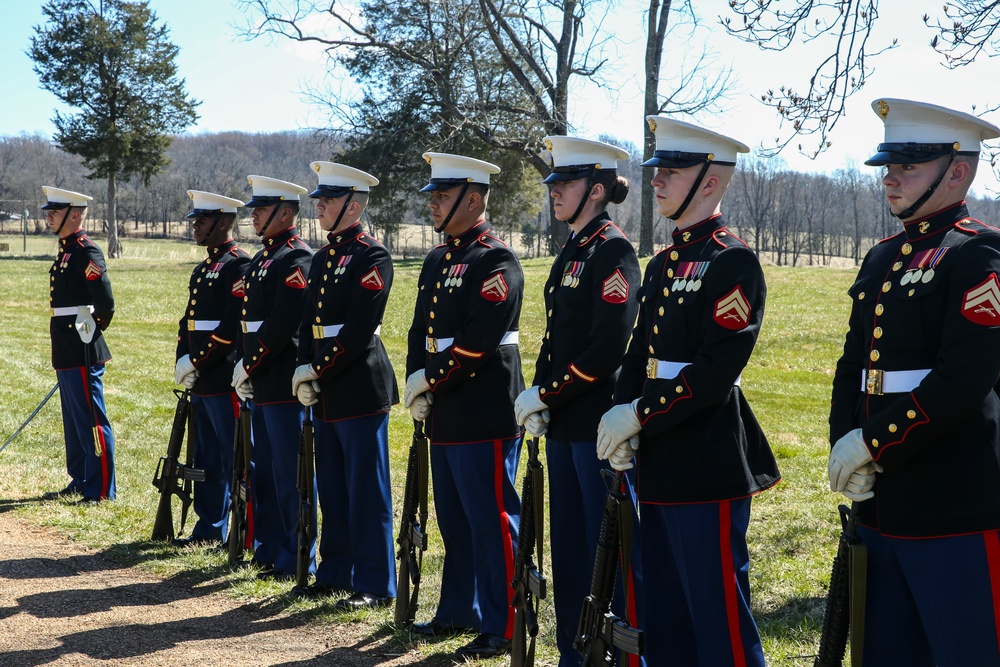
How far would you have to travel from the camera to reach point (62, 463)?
9094 mm

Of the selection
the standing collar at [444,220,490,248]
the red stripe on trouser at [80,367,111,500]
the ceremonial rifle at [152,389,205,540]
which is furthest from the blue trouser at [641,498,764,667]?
the red stripe on trouser at [80,367,111,500]

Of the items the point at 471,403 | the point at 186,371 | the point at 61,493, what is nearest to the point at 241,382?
the point at 186,371

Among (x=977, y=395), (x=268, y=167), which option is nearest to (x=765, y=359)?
(x=977, y=395)

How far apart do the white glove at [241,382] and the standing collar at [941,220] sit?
4.12 metres

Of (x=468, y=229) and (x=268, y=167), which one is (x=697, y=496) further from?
(x=268, y=167)

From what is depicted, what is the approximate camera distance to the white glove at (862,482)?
310 centimetres

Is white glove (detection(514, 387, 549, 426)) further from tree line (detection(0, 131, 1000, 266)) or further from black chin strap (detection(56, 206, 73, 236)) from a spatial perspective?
tree line (detection(0, 131, 1000, 266))

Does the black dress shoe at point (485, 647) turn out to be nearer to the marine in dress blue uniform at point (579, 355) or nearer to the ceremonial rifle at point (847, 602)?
the marine in dress blue uniform at point (579, 355)

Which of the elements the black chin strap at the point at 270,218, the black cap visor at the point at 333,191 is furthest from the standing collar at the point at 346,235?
the black chin strap at the point at 270,218

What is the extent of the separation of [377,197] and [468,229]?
33.8 m

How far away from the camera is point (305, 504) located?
5.59 meters

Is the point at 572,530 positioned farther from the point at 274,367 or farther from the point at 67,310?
the point at 67,310

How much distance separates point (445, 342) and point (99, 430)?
13.3 feet

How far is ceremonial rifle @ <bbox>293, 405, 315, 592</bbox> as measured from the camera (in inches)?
220
